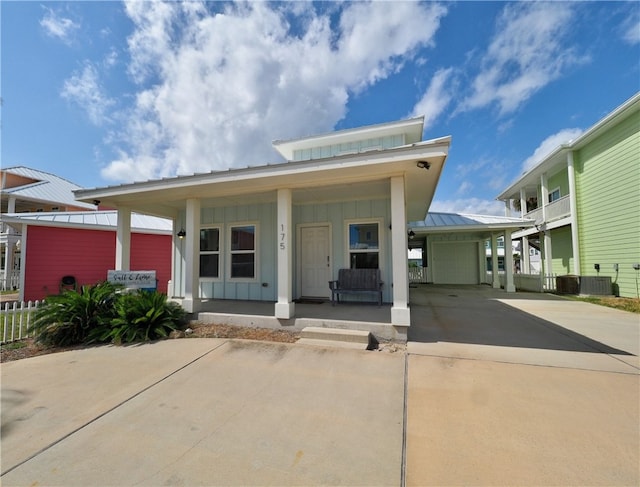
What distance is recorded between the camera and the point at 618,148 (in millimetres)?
9297

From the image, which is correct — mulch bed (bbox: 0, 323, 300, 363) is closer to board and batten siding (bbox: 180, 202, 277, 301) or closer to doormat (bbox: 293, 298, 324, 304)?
doormat (bbox: 293, 298, 324, 304)

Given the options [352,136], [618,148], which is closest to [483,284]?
[618,148]

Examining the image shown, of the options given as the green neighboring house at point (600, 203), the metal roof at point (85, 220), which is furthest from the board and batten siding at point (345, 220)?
the green neighboring house at point (600, 203)

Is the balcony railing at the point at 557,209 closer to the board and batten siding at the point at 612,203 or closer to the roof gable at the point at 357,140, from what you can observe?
the board and batten siding at the point at 612,203

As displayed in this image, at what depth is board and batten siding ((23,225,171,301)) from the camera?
28.6 feet

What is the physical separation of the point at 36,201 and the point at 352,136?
1875cm

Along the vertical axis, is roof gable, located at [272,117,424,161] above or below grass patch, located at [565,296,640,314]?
above

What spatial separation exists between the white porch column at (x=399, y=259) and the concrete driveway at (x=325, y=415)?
520mm

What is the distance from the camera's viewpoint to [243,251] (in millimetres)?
7730

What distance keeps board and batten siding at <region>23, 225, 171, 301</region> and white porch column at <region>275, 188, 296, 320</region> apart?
8.25 metres

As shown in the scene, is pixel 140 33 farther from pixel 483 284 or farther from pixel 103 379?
pixel 483 284

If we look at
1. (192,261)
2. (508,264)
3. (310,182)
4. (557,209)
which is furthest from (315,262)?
(557,209)

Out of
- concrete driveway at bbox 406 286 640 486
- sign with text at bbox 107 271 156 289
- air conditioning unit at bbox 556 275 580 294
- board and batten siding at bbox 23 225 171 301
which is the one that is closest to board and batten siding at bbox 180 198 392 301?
sign with text at bbox 107 271 156 289

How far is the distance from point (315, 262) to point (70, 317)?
205 inches
